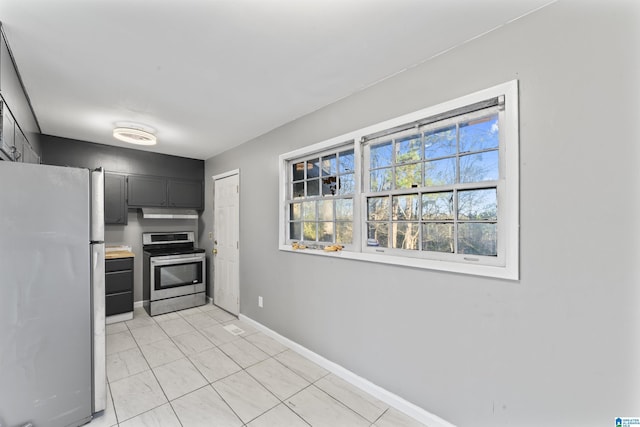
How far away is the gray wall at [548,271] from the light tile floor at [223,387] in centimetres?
43

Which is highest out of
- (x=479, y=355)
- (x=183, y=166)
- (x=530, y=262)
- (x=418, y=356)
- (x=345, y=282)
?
(x=183, y=166)

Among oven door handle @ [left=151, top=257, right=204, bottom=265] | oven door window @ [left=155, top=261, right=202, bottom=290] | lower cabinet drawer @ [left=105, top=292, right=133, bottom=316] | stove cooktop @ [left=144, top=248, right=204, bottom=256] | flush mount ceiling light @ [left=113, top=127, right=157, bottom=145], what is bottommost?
lower cabinet drawer @ [left=105, top=292, right=133, bottom=316]

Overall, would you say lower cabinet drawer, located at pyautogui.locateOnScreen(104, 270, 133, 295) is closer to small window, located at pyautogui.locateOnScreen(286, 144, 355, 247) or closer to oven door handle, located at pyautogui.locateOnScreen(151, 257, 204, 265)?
oven door handle, located at pyautogui.locateOnScreen(151, 257, 204, 265)

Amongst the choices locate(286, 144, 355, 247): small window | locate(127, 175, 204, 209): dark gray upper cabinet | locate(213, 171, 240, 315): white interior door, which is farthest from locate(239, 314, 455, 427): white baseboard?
locate(127, 175, 204, 209): dark gray upper cabinet

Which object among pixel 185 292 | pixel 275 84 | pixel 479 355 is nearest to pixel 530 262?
pixel 479 355

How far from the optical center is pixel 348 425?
1.82 m

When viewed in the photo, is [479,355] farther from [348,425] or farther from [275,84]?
[275,84]

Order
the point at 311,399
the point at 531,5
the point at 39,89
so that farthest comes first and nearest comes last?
the point at 39,89
the point at 311,399
the point at 531,5

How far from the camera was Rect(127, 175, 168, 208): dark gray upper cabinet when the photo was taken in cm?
405

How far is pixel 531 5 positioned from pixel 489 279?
4.90 ft

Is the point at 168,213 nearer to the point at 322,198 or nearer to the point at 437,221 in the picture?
the point at 322,198

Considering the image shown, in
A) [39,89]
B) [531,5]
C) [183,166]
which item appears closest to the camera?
[531,5]

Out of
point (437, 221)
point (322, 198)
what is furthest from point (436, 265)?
point (322, 198)

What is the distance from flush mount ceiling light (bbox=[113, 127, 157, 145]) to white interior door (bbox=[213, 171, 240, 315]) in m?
1.11
